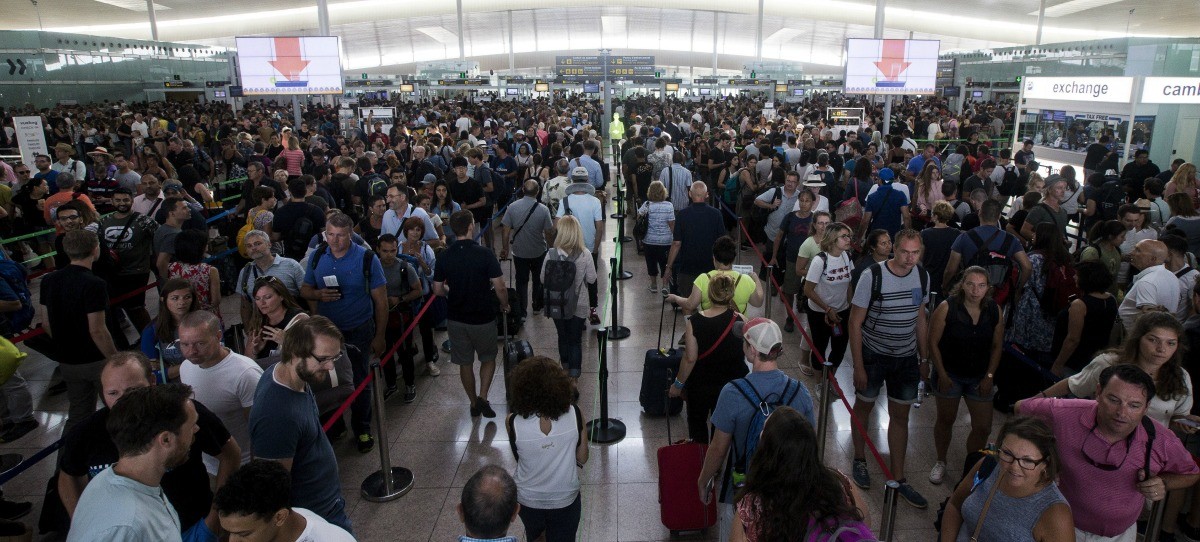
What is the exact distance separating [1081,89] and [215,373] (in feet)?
43.7

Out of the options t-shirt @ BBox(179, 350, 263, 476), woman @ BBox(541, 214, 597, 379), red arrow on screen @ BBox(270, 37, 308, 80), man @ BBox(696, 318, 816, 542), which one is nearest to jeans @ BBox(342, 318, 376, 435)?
t-shirt @ BBox(179, 350, 263, 476)

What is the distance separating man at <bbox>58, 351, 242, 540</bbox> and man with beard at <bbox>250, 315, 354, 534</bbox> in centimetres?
17

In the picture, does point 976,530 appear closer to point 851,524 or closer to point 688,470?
point 851,524

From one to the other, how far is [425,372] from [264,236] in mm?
2255

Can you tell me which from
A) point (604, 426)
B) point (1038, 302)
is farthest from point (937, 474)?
point (604, 426)

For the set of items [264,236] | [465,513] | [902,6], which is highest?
[902,6]

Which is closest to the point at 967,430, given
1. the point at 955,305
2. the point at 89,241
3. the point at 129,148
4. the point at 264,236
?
the point at 955,305

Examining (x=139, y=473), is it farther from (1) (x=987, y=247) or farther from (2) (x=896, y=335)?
(1) (x=987, y=247)

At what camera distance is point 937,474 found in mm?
4602

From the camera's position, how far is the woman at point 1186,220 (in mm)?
6191

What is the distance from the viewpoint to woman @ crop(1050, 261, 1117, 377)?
4293mm

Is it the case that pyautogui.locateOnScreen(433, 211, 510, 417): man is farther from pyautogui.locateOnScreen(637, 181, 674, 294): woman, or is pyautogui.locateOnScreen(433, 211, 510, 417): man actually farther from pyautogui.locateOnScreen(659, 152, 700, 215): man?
pyautogui.locateOnScreen(659, 152, 700, 215): man

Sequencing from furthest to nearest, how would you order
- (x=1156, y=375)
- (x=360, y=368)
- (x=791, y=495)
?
(x=360, y=368)
(x=1156, y=375)
(x=791, y=495)

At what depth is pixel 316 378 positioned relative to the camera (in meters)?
3.00
